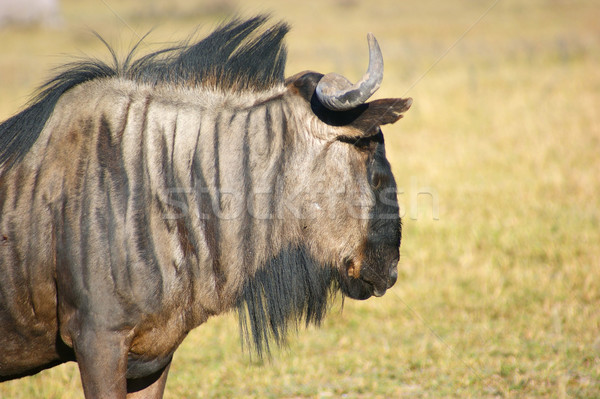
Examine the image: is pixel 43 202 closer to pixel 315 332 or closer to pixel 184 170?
pixel 184 170

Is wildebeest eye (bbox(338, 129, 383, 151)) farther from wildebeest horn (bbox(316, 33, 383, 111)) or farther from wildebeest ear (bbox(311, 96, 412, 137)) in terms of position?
wildebeest horn (bbox(316, 33, 383, 111))

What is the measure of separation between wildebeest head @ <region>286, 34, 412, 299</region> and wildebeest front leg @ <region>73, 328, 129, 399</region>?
1.04m

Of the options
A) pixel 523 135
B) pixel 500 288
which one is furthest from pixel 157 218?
pixel 523 135

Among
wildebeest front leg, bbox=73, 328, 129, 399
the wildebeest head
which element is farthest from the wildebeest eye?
wildebeest front leg, bbox=73, 328, 129, 399

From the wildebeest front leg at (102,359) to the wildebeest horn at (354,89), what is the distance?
144 cm

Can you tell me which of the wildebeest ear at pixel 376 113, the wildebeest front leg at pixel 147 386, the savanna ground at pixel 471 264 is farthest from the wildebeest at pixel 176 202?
→ the savanna ground at pixel 471 264

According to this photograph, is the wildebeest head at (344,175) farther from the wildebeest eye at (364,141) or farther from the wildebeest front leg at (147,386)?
the wildebeest front leg at (147,386)

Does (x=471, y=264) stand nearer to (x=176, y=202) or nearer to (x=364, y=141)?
(x=364, y=141)

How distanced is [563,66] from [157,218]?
47.1ft

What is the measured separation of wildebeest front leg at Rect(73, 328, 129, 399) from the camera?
2.75 meters

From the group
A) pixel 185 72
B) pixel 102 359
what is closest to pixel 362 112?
pixel 185 72

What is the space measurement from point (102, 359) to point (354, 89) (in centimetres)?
169

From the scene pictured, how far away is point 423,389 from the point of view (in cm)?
441

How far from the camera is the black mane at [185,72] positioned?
302cm
